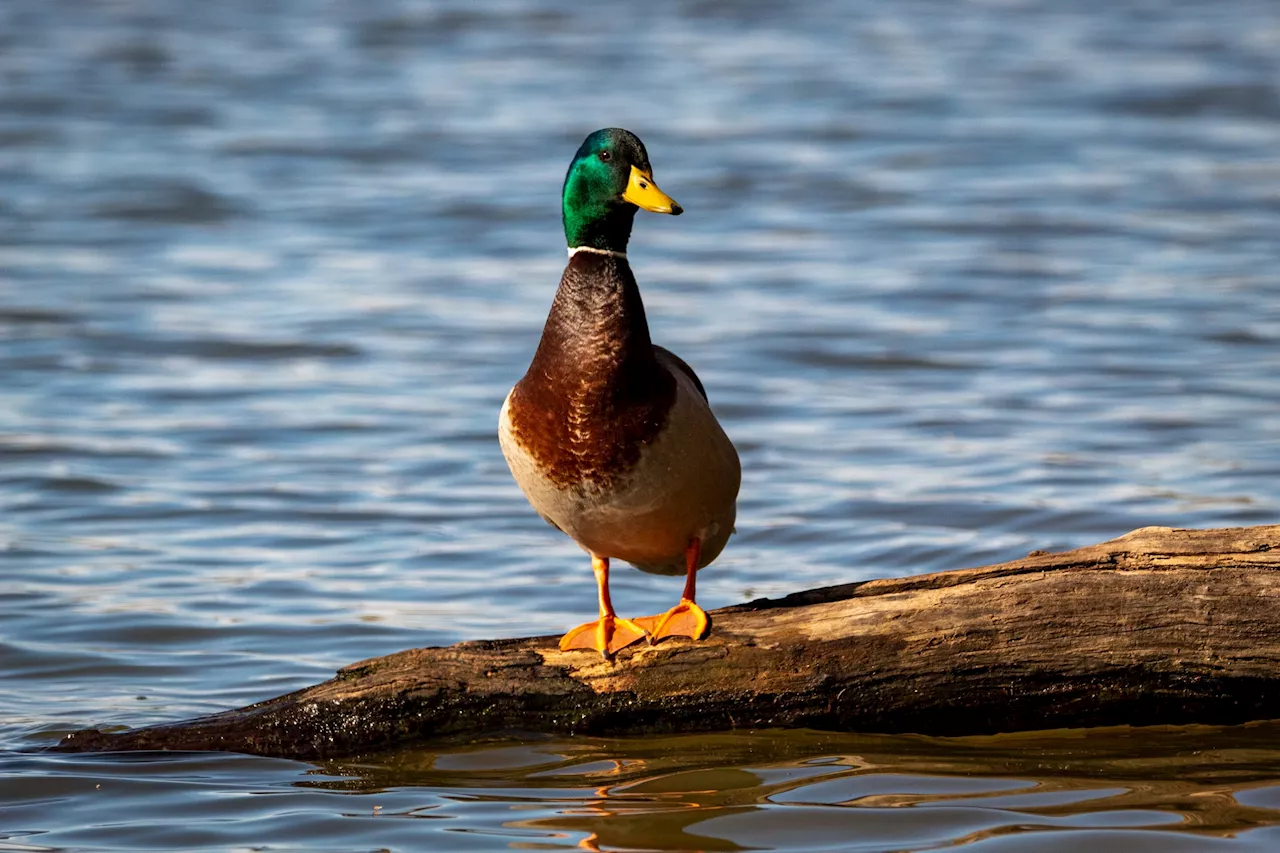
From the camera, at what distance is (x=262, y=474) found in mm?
9180

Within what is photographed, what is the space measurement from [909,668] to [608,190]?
161 cm

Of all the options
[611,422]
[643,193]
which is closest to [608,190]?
[643,193]

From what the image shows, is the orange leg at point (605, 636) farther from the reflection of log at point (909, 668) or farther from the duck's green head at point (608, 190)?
the duck's green head at point (608, 190)

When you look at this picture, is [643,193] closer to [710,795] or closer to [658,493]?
[658,493]

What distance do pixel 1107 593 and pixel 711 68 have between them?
16.8m

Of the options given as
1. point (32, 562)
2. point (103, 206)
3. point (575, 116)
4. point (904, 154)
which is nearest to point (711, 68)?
point (575, 116)

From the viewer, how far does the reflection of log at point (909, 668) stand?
16.2 feet

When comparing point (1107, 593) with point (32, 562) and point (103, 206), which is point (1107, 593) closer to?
point (32, 562)

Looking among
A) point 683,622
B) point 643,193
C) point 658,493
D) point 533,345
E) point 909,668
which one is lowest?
point 909,668

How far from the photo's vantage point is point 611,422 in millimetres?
5082

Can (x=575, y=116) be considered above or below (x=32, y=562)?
above

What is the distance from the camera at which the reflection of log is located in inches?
194

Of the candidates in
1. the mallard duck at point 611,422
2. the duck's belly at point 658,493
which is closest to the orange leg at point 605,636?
the mallard duck at point 611,422

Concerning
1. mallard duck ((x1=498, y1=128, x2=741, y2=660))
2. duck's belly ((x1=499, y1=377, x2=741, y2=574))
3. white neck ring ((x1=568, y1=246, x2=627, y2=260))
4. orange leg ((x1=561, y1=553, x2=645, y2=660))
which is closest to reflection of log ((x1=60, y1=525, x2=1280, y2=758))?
orange leg ((x1=561, y1=553, x2=645, y2=660))
